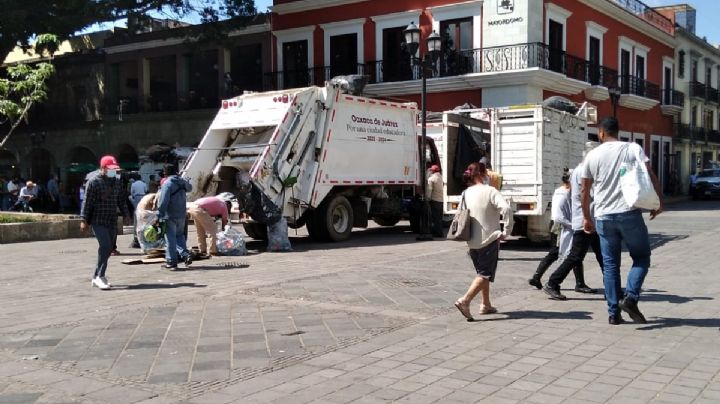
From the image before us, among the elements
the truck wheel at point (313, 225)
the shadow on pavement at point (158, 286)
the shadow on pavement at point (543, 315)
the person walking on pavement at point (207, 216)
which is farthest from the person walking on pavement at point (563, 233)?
the truck wheel at point (313, 225)

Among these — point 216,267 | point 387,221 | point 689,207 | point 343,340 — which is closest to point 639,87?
point 689,207

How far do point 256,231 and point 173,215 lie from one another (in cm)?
438

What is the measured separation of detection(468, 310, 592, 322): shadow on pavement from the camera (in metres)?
6.86

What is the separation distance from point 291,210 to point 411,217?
4.09 meters

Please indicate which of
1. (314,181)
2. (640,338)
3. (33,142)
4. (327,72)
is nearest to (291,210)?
(314,181)

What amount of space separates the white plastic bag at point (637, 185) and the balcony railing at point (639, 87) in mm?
26416

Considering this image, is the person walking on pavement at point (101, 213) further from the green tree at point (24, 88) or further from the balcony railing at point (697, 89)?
the balcony railing at point (697, 89)

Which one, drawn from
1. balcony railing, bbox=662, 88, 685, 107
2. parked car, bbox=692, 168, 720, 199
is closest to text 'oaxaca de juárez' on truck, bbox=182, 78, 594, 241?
parked car, bbox=692, 168, 720, 199

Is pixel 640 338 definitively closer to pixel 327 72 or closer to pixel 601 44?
pixel 327 72

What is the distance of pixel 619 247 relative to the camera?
251 inches

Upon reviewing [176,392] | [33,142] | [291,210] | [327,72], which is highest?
[327,72]

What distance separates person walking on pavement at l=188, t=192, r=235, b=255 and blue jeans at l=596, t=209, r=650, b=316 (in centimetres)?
759

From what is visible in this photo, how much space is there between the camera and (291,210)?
13578mm

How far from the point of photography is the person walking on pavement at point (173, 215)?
10555 mm
